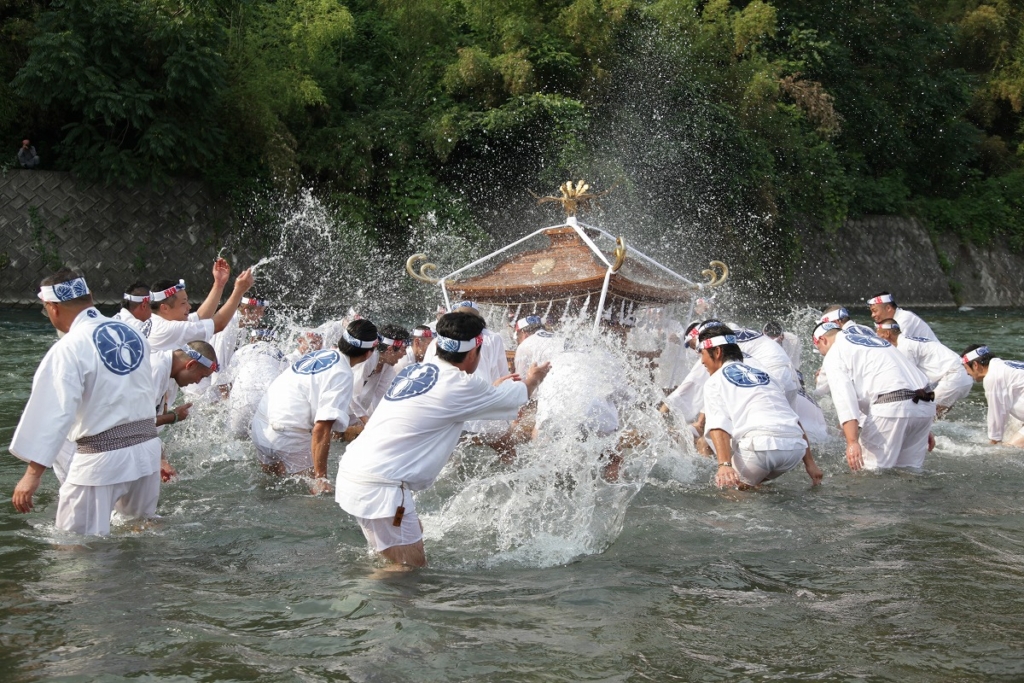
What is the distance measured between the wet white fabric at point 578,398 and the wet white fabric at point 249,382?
2.24 m

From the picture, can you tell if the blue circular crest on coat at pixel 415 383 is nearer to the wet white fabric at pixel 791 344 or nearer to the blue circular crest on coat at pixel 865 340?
the blue circular crest on coat at pixel 865 340

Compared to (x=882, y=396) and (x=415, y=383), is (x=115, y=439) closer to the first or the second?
(x=415, y=383)

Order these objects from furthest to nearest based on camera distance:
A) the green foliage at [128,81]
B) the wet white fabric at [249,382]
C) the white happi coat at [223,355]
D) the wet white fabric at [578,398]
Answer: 1. the green foliage at [128,81]
2. the white happi coat at [223,355]
3. the wet white fabric at [249,382]
4. the wet white fabric at [578,398]

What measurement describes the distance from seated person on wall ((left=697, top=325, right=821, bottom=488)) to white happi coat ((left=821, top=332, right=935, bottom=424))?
844mm

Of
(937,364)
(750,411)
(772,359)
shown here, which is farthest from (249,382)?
(937,364)

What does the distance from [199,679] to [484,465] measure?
4.64m

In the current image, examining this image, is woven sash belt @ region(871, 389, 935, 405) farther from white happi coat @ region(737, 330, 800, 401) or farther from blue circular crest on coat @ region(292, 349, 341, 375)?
blue circular crest on coat @ region(292, 349, 341, 375)

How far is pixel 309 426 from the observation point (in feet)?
23.8

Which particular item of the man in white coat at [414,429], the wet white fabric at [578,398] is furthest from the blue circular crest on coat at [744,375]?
the man in white coat at [414,429]

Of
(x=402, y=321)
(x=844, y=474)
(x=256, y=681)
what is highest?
(x=402, y=321)

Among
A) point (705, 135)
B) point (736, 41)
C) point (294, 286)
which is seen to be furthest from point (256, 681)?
point (736, 41)

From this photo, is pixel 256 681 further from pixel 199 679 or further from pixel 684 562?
pixel 684 562

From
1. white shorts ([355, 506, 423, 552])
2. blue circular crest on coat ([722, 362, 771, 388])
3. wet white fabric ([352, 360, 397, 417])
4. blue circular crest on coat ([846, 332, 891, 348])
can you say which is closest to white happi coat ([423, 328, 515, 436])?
wet white fabric ([352, 360, 397, 417])

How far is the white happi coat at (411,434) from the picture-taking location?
5238 millimetres
